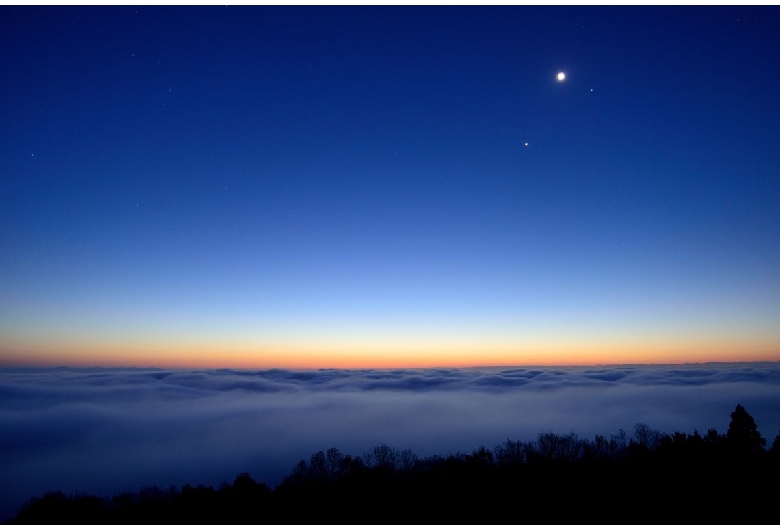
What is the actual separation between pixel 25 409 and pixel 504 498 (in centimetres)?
21909

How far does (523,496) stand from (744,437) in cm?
2515

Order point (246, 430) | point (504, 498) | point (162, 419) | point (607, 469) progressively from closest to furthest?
point (504, 498)
point (607, 469)
point (246, 430)
point (162, 419)

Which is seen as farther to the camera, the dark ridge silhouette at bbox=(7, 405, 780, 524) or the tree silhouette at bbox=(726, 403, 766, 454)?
the tree silhouette at bbox=(726, 403, 766, 454)

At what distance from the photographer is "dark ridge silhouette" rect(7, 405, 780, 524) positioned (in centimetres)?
2398

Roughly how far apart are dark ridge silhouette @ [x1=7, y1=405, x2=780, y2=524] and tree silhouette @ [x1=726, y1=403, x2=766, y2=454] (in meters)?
0.10

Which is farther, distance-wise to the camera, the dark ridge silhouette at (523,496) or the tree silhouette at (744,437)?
the tree silhouette at (744,437)

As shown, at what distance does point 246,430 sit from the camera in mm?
131375

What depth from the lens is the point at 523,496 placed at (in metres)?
29.1

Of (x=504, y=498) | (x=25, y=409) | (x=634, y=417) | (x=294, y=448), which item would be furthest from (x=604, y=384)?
(x=25, y=409)

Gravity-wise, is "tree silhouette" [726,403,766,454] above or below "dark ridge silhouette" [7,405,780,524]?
above

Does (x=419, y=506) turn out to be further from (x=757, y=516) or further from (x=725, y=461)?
(x=725, y=461)

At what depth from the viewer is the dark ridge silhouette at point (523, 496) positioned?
2398 centimetres

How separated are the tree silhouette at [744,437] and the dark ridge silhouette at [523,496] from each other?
96mm

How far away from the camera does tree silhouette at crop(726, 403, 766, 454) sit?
33.5m
